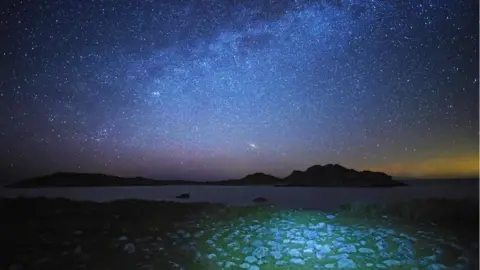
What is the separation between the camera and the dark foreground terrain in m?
6.23

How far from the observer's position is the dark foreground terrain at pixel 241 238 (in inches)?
245

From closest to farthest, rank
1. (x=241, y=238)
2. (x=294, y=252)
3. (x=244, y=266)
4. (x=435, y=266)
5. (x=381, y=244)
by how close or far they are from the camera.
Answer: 1. (x=435, y=266)
2. (x=244, y=266)
3. (x=294, y=252)
4. (x=381, y=244)
5. (x=241, y=238)

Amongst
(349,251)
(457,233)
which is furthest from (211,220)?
(457,233)

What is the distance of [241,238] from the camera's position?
8.34 meters

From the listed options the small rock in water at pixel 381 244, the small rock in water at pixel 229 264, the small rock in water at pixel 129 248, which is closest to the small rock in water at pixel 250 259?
the small rock in water at pixel 229 264

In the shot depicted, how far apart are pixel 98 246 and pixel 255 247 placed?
12.5ft

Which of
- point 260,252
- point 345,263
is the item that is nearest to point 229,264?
point 260,252

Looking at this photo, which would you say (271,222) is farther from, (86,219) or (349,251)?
(86,219)

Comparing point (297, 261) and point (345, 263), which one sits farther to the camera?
point (297, 261)

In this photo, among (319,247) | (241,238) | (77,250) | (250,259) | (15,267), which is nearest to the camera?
(15,267)

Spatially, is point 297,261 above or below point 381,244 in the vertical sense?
below

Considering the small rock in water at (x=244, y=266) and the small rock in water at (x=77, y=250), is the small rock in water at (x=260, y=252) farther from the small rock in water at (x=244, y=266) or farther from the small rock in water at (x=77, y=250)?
the small rock in water at (x=77, y=250)

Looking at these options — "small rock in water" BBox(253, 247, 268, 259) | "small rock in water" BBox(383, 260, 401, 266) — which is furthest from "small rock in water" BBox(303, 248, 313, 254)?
"small rock in water" BBox(383, 260, 401, 266)

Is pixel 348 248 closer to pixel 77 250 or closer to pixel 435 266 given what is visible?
pixel 435 266
